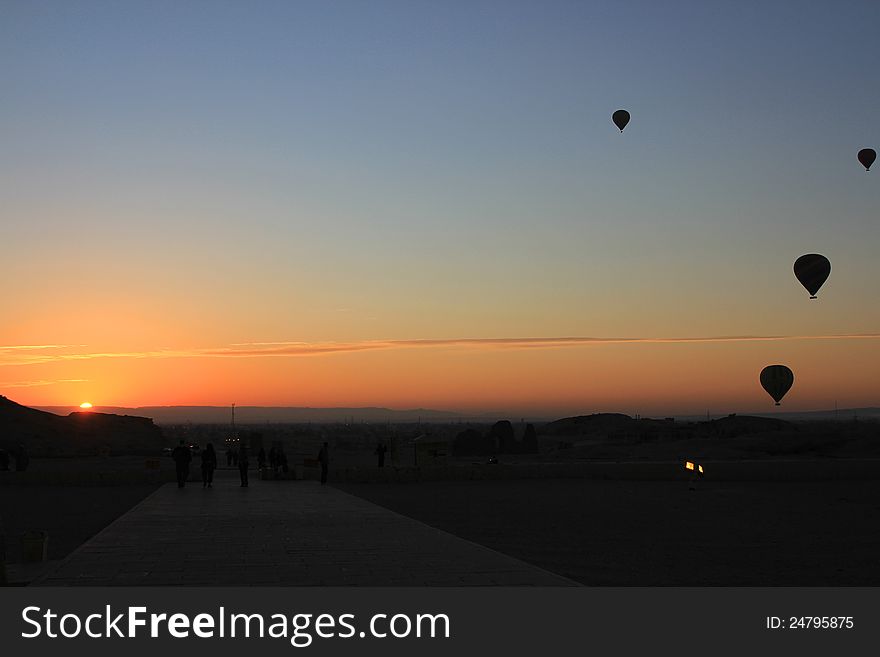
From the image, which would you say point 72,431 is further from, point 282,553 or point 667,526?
point 282,553

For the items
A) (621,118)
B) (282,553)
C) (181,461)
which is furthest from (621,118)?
(282,553)

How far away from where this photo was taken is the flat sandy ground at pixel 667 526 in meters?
13.9

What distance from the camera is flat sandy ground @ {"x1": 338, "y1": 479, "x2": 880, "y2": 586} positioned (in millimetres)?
13930

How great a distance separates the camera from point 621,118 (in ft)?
127

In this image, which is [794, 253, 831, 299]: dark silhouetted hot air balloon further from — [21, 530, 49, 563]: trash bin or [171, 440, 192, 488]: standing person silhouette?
[21, 530, 49, 563]: trash bin

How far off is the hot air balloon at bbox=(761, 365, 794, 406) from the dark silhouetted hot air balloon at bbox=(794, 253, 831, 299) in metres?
7.97

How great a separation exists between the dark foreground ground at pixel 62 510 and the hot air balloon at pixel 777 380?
2783 centimetres

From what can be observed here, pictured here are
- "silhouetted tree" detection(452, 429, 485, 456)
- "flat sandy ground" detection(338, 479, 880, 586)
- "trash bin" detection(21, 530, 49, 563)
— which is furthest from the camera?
"silhouetted tree" detection(452, 429, 485, 456)

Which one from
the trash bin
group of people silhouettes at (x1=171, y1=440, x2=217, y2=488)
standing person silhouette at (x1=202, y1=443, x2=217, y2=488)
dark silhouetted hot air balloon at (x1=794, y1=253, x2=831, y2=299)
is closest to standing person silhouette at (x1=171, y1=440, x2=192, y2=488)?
group of people silhouettes at (x1=171, y1=440, x2=217, y2=488)

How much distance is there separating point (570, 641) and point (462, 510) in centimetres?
1438

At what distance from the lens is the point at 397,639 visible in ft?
28.2

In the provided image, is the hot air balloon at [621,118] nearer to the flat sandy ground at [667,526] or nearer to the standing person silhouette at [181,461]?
the flat sandy ground at [667,526]

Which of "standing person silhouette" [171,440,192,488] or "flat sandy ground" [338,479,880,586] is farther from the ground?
"standing person silhouette" [171,440,192,488]

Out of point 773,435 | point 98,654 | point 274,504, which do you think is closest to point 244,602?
point 98,654
